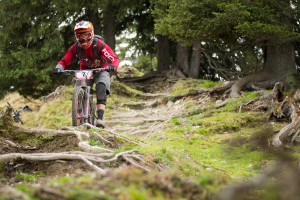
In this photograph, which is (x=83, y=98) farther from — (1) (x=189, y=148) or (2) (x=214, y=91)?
(2) (x=214, y=91)

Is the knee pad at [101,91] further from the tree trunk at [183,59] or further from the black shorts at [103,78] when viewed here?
the tree trunk at [183,59]

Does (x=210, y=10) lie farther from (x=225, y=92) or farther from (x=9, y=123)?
(x=9, y=123)

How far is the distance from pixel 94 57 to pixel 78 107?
1.09 meters

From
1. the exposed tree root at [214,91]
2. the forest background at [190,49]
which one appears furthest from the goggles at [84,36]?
the exposed tree root at [214,91]

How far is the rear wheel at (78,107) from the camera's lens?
824 cm

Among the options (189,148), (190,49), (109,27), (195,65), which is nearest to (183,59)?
(195,65)

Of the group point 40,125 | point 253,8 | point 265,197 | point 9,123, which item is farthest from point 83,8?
point 265,197

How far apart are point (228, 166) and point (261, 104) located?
4.37 meters

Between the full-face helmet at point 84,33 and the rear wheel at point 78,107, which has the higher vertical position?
the full-face helmet at point 84,33

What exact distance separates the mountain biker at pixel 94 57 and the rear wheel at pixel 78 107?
1.18ft

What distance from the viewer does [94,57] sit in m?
8.91

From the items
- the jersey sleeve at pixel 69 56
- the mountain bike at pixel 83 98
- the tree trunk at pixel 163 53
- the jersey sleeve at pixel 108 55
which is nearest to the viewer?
the mountain bike at pixel 83 98

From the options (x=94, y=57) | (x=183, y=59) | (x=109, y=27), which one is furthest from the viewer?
(x=183, y=59)

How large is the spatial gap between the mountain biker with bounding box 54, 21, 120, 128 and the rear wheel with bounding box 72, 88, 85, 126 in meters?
0.36
